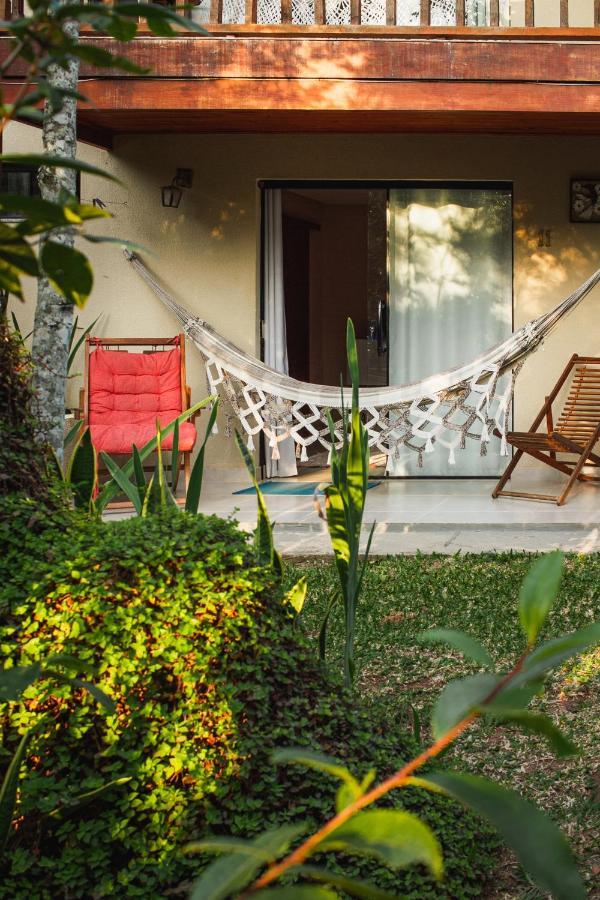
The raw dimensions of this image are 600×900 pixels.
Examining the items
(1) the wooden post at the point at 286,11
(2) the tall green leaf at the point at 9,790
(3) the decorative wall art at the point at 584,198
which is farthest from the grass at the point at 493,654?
(3) the decorative wall art at the point at 584,198

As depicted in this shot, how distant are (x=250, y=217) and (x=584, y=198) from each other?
7.75 ft

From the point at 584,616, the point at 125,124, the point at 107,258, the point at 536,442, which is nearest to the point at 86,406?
the point at 107,258

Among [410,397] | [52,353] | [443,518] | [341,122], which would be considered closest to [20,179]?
[341,122]

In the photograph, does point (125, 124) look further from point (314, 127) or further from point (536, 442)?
point (536, 442)

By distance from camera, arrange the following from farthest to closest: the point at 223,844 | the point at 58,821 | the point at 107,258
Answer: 1. the point at 107,258
2. the point at 58,821
3. the point at 223,844

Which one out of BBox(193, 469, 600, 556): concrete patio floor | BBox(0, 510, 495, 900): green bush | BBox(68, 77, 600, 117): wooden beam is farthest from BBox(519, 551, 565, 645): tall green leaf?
BBox(68, 77, 600, 117): wooden beam

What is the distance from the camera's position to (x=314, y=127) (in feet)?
21.7

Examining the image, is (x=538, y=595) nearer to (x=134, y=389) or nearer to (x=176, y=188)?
(x=134, y=389)

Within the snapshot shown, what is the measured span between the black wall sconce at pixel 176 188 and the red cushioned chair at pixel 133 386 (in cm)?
110

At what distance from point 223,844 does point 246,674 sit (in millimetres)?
1196

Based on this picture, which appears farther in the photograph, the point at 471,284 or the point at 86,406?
the point at 471,284

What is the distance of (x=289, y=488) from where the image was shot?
6.88m

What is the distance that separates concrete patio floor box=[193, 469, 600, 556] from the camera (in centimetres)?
464

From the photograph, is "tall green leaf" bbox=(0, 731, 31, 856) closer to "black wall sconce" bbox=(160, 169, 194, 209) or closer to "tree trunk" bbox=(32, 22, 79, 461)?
"tree trunk" bbox=(32, 22, 79, 461)
